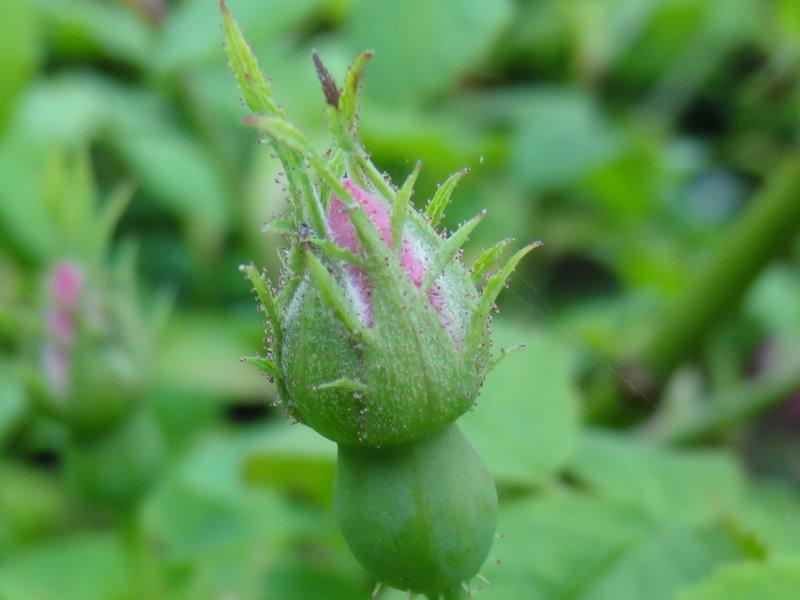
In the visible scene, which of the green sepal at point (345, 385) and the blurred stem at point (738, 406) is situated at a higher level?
the blurred stem at point (738, 406)

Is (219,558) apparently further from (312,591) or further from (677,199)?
(677,199)

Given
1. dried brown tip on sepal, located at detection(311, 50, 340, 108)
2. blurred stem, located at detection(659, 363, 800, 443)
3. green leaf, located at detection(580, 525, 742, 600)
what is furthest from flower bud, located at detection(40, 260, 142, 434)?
blurred stem, located at detection(659, 363, 800, 443)

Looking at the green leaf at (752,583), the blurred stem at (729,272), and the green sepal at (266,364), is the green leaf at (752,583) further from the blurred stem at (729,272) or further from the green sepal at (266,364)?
the blurred stem at (729,272)

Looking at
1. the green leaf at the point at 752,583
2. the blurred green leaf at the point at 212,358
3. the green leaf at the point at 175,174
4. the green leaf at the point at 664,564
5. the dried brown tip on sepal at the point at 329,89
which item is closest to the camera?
the dried brown tip on sepal at the point at 329,89

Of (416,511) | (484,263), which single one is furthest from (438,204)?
(416,511)

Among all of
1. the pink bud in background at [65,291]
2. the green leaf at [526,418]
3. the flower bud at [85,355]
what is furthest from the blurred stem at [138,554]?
the green leaf at [526,418]

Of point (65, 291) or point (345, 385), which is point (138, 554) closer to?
point (65, 291)
